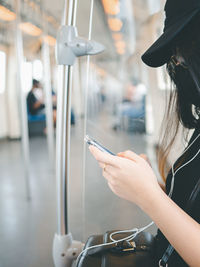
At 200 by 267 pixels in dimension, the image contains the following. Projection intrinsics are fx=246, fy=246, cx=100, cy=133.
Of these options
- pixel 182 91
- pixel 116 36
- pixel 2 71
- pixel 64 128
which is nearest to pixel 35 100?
pixel 2 71

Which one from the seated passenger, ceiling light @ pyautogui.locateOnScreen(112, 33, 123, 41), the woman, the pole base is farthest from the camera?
the seated passenger

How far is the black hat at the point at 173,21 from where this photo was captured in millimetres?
478

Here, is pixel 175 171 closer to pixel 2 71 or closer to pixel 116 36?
pixel 116 36

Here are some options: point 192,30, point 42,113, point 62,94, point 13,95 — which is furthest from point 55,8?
point 192,30

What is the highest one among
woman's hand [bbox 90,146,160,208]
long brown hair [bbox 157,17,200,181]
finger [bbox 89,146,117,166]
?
long brown hair [bbox 157,17,200,181]

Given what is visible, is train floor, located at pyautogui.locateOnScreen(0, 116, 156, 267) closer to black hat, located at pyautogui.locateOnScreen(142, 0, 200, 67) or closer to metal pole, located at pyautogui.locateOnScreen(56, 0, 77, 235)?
metal pole, located at pyautogui.locateOnScreen(56, 0, 77, 235)

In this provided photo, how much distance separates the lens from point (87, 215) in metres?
0.93

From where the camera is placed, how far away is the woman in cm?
47

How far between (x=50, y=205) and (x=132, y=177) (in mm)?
1875

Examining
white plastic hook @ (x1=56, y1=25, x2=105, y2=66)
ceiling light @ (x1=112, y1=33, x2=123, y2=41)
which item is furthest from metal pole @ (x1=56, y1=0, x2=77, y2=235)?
ceiling light @ (x1=112, y1=33, x2=123, y2=41)

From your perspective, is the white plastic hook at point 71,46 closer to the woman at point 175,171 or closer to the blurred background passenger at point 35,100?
the woman at point 175,171

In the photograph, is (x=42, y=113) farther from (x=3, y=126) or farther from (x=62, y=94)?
(x=62, y=94)

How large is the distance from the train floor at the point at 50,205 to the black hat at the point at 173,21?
0.36 m

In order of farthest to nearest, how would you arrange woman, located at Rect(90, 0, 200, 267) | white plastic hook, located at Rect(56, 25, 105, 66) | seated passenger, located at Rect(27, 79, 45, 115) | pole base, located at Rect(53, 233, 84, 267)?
seated passenger, located at Rect(27, 79, 45, 115) → pole base, located at Rect(53, 233, 84, 267) → white plastic hook, located at Rect(56, 25, 105, 66) → woman, located at Rect(90, 0, 200, 267)
